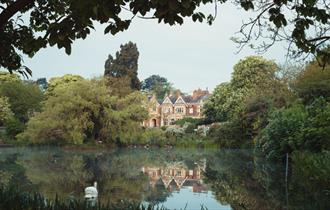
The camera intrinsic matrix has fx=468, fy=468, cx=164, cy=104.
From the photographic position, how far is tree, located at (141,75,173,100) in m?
95.7

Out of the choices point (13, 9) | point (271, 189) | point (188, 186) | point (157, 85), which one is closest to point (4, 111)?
point (188, 186)

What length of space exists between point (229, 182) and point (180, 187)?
1990 mm

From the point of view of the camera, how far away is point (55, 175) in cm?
1855

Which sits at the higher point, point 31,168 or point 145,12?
point 145,12

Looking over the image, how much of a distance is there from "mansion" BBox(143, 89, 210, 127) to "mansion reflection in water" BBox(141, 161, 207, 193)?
53.6 metres

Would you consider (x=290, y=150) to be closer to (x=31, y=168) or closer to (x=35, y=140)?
(x=31, y=168)

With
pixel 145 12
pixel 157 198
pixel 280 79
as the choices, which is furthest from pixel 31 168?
pixel 280 79

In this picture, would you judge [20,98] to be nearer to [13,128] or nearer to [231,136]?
[13,128]

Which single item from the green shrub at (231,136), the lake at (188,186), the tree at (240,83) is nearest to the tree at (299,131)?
the lake at (188,186)

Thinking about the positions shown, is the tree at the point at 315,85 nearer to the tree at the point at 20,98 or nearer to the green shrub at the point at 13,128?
the green shrub at the point at 13,128

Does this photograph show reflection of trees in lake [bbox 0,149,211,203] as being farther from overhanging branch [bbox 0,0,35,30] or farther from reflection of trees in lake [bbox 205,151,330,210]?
overhanging branch [bbox 0,0,35,30]

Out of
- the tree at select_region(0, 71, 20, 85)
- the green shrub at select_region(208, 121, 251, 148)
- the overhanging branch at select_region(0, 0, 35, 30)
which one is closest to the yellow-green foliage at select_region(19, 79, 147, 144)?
the green shrub at select_region(208, 121, 251, 148)

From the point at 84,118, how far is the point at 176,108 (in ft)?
131

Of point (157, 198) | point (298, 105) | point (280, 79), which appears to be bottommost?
point (157, 198)
